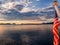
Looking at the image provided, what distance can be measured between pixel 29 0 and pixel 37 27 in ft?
0.71

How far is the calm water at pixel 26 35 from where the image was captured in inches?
47.0

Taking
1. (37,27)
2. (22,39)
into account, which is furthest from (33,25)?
(22,39)

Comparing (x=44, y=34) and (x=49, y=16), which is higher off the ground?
(x=49, y=16)

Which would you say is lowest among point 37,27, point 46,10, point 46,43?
point 46,43

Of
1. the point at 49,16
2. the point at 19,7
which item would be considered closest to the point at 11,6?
the point at 19,7

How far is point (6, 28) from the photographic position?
3.99 ft

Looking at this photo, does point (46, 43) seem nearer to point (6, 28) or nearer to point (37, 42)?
point (37, 42)

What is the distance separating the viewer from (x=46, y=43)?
3.91ft

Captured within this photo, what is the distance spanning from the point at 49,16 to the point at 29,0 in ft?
0.65

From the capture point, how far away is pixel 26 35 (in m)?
1.20

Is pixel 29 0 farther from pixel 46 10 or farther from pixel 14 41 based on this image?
pixel 14 41

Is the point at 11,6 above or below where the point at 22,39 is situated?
above

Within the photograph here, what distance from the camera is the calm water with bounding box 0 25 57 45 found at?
1.19 m

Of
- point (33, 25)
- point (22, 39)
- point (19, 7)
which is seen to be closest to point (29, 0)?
point (19, 7)
